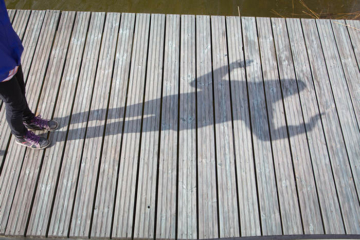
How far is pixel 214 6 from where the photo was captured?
3.83m

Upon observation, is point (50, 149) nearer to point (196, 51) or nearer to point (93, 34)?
point (93, 34)

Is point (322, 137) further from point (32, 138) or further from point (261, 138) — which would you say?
point (32, 138)

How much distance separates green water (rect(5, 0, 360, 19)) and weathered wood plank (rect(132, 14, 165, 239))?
0.98 meters

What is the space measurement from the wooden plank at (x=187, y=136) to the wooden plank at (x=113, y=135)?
1.57 feet

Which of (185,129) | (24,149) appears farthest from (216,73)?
(24,149)

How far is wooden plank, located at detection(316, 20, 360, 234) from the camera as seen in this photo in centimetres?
219

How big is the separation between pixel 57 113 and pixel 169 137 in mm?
952

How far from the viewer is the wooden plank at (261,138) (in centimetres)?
215

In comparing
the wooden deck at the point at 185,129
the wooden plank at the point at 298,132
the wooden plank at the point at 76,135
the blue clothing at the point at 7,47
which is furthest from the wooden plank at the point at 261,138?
the blue clothing at the point at 7,47

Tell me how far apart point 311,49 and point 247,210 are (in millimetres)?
1635

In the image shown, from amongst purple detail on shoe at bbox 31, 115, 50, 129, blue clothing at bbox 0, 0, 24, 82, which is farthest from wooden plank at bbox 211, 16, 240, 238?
blue clothing at bbox 0, 0, 24, 82

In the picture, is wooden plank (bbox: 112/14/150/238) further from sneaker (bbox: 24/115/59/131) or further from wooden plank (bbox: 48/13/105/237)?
sneaker (bbox: 24/115/59/131)

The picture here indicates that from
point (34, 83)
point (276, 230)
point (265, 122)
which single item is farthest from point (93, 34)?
A: point (276, 230)

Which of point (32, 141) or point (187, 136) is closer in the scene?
point (32, 141)
